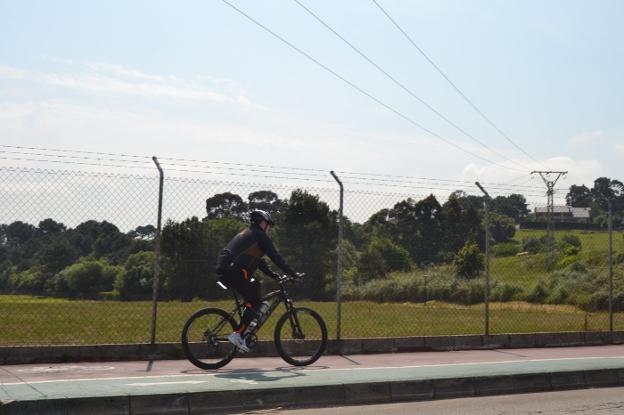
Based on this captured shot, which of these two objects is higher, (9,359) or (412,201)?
(412,201)

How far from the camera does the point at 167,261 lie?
12.0 m

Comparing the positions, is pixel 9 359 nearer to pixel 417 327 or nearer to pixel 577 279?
pixel 417 327

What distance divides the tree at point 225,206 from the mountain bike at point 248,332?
203cm

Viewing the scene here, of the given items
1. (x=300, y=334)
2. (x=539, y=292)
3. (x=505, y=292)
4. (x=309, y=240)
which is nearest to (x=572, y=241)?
(x=539, y=292)

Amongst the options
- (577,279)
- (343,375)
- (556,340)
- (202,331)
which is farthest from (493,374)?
(577,279)

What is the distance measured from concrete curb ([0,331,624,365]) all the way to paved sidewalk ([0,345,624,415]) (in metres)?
0.27

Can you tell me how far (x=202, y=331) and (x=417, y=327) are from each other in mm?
11908

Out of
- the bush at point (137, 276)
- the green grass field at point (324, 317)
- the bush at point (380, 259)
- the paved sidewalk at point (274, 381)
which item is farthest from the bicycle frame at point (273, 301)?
the bush at point (380, 259)

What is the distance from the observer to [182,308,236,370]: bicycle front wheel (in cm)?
1036

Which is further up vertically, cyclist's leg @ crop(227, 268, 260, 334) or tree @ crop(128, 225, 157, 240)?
tree @ crop(128, 225, 157, 240)

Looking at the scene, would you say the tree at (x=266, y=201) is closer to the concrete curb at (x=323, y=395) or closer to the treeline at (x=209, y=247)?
the treeline at (x=209, y=247)

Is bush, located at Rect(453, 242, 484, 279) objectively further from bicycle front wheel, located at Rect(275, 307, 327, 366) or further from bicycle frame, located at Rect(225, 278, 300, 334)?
bicycle frame, located at Rect(225, 278, 300, 334)

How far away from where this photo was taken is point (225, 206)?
1298 cm

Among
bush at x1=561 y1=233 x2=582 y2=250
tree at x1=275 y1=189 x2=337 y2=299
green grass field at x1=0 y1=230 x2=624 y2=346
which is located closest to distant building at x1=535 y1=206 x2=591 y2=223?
bush at x1=561 y1=233 x2=582 y2=250
